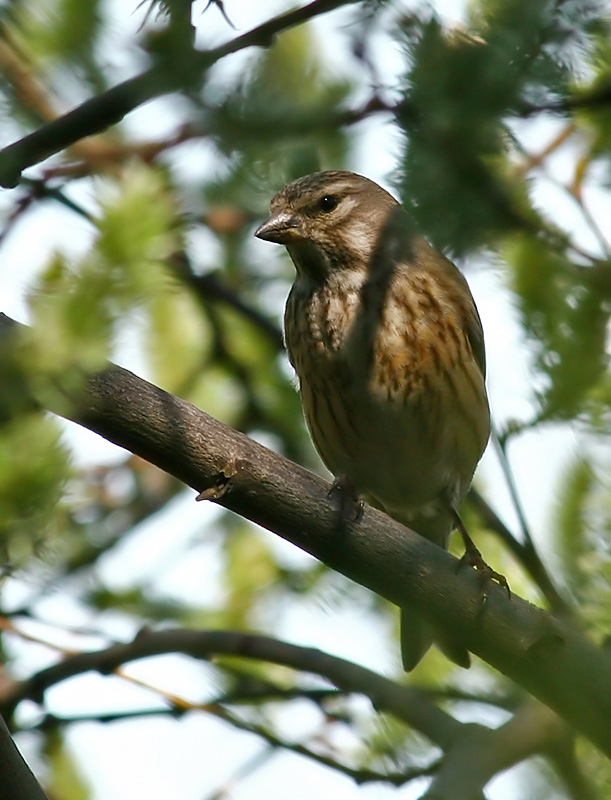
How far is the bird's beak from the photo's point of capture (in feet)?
16.8

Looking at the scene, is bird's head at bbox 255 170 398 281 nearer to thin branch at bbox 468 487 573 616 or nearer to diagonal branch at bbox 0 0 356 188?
thin branch at bbox 468 487 573 616

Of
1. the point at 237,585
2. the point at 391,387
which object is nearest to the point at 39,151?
the point at 391,387

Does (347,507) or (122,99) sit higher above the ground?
(122,99)

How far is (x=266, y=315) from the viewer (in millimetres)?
6152

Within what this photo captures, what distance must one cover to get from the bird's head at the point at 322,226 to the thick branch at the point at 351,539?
73.4 inches

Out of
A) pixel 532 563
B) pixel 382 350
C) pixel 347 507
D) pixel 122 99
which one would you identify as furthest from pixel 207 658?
pixel 122 99

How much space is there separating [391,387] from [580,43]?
254 cm

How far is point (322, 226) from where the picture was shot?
526 cm

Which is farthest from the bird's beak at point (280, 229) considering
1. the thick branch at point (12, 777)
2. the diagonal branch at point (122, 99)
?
the thick branch at point (12, 777)

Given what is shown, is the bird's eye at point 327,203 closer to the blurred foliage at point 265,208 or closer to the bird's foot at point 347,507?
the blurred foliage at point 265,208

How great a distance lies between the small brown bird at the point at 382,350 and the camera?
4.94 m

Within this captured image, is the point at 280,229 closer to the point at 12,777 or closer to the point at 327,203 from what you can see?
the point at 327,203

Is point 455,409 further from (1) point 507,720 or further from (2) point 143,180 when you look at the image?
(2) point 143,180

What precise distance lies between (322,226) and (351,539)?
2259mm
